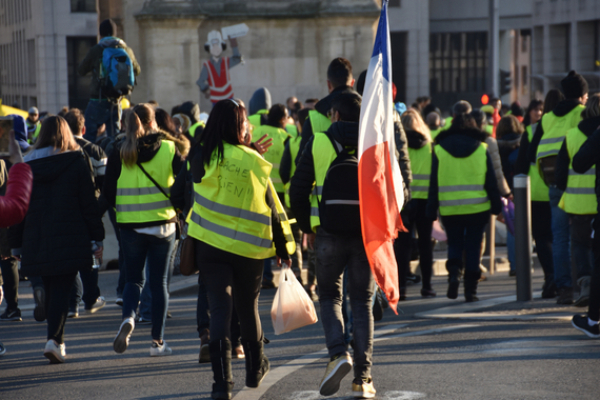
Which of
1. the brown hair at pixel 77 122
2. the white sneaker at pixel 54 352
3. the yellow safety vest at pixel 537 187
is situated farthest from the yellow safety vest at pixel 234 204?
the yellow safety vest at pixel 537 187

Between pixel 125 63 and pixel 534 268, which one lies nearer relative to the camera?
pixel 125 63

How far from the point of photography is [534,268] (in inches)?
494

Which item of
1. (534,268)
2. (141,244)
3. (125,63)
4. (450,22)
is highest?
(450,22)

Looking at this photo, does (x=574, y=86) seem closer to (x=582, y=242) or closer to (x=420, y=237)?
(x=582, y=242)

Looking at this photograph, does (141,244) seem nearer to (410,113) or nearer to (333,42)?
(410,113)

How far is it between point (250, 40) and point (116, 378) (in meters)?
11.8

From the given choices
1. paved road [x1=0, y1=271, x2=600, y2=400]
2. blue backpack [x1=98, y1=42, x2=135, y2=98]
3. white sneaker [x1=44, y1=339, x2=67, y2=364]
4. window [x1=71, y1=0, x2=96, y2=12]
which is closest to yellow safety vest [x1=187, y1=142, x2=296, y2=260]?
paved road [x1=0, y1=271, x2=600, y2=400]

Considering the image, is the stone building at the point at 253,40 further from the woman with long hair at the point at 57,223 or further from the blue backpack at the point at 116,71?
the woman with long hair at the point at 57,223

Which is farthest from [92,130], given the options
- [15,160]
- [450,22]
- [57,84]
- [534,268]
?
[450,22]

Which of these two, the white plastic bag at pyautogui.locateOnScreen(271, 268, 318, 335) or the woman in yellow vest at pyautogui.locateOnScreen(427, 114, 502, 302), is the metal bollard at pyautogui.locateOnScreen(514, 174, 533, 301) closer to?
the woman in yellow vest at pyautogui.locateOnScreen(427, 114, 502, 302)

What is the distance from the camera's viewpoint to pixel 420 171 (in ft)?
33.6

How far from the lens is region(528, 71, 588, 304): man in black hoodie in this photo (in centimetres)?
925

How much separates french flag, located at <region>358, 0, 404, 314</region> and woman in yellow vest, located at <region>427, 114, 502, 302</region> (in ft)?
10.4

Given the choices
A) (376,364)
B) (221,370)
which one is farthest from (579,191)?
(221,370)
